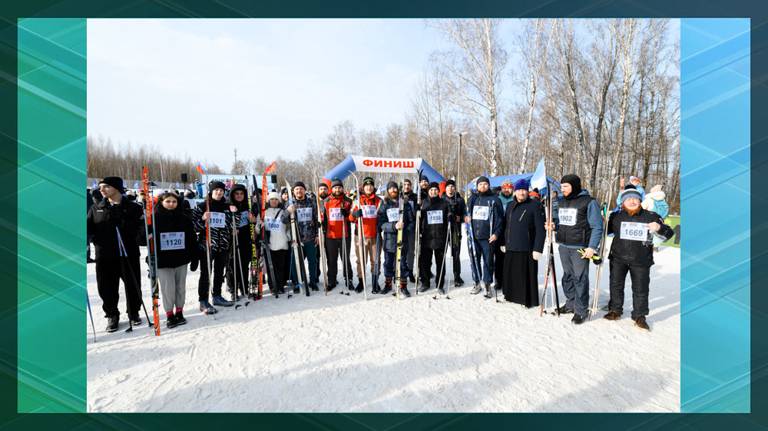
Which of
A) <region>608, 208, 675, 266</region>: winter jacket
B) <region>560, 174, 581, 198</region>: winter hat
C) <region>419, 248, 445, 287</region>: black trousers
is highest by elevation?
<region>560, 174, 581, 198</region>: winter hat

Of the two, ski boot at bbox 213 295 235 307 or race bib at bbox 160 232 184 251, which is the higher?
race bib at bbox 160 232 184 251

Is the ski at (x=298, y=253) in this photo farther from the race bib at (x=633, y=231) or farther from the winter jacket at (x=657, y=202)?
the winter jacket at (x=657, y=202)

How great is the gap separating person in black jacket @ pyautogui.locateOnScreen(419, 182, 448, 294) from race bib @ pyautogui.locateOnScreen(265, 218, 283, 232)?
2.44 m

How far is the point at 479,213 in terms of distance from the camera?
5.51 meters

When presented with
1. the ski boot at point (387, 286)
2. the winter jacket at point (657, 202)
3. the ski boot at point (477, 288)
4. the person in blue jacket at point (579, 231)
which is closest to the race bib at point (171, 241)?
the ski boot at point (387, 286)

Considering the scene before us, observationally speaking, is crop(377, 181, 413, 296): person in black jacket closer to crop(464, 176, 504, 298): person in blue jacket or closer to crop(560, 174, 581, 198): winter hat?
crop(464, 176, 504, 298): person in blue jacket

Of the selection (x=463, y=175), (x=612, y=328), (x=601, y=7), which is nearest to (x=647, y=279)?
(x=612, y=328)

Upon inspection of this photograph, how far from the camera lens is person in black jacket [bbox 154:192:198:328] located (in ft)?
13.2

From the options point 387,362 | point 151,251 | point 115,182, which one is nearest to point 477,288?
point 387,362

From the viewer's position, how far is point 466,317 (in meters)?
4.51

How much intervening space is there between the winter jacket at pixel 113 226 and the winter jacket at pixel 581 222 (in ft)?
18.2

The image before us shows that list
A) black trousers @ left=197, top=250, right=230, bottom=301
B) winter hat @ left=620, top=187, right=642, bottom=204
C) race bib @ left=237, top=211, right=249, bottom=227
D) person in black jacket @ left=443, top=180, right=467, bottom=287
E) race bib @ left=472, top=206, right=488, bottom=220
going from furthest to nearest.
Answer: person in black jacket @ left=443, top=180, right=467, bottom=287 < race bib @ left=472, top=206, right=488, bottom=220 < race bib @ left=237, top=211, right=249, bottom=227 < black trousers @ left=197, top=250, right=230, bottom=301 < winter hat @ left=620, top=187, right=642, bottom=204

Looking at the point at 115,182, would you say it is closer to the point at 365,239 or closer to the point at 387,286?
the point at 365,239

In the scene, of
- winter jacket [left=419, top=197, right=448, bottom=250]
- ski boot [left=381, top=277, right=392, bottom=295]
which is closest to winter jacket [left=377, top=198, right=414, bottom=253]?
winter jacket [left=419, top=197, right=448, bottom=250]
